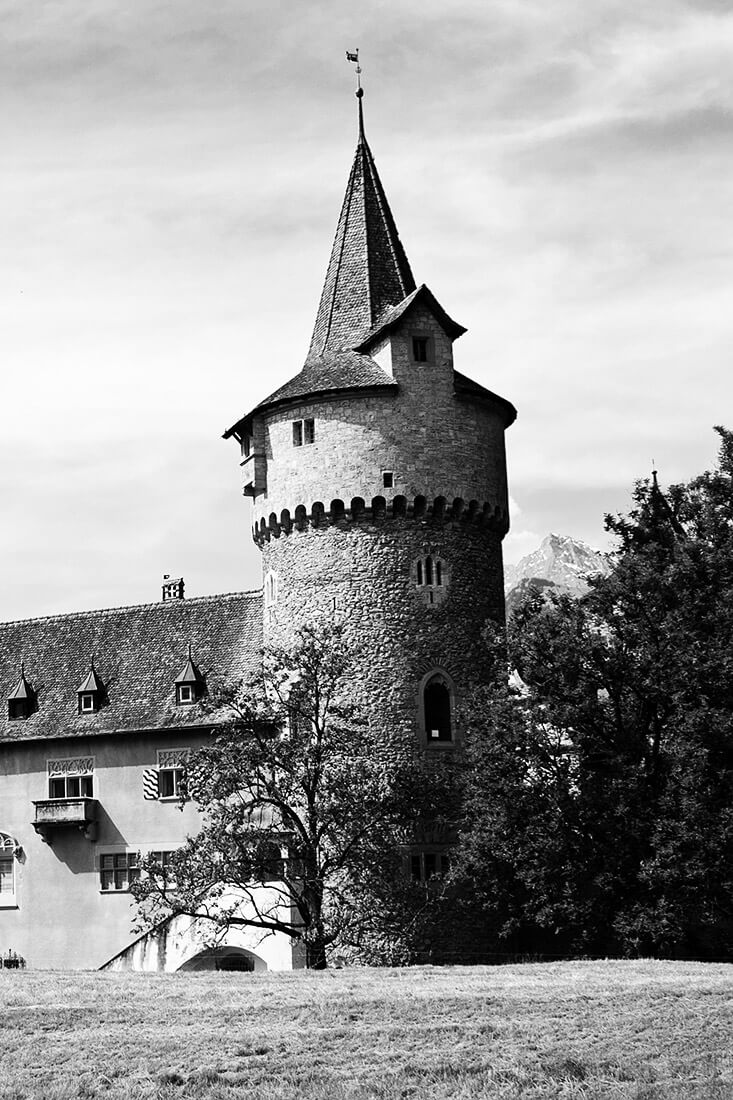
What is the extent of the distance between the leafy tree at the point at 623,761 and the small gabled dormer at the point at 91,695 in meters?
13.6

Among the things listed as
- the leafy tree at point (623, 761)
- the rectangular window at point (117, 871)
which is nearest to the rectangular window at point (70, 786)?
the rectangular window at point (117, 871)

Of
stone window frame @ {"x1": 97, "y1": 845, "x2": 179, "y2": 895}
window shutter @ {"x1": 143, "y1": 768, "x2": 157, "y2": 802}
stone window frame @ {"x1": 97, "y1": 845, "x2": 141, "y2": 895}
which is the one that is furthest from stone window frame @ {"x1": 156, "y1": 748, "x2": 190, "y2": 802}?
stone window frame @ {"x1": 97, "y1": 845, "x2": 141, "y2": 895}

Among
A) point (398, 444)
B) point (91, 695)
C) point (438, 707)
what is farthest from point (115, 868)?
point (398, 444)

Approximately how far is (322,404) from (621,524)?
9.11 meters

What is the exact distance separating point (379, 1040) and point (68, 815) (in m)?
26.5

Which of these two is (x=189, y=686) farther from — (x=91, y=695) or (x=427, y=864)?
(x=427, y=864)

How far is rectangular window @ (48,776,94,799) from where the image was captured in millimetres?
52000

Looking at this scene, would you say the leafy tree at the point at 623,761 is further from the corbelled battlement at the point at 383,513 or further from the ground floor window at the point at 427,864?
the corbelled battlement at the point at 383,513

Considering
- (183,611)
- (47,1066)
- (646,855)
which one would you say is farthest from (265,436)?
(47,1066)

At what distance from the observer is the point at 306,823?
43.7m

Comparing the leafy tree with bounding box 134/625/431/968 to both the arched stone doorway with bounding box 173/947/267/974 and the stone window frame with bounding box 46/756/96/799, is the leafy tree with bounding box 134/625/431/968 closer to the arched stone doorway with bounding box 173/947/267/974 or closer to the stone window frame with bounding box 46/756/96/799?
the arched stone doorway with bounding box 173/947/267/974

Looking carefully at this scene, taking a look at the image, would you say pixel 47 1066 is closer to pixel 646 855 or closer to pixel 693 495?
pixel 646 855

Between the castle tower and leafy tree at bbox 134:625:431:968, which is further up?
the castle tower

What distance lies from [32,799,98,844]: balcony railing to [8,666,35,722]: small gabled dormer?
11.9ft
